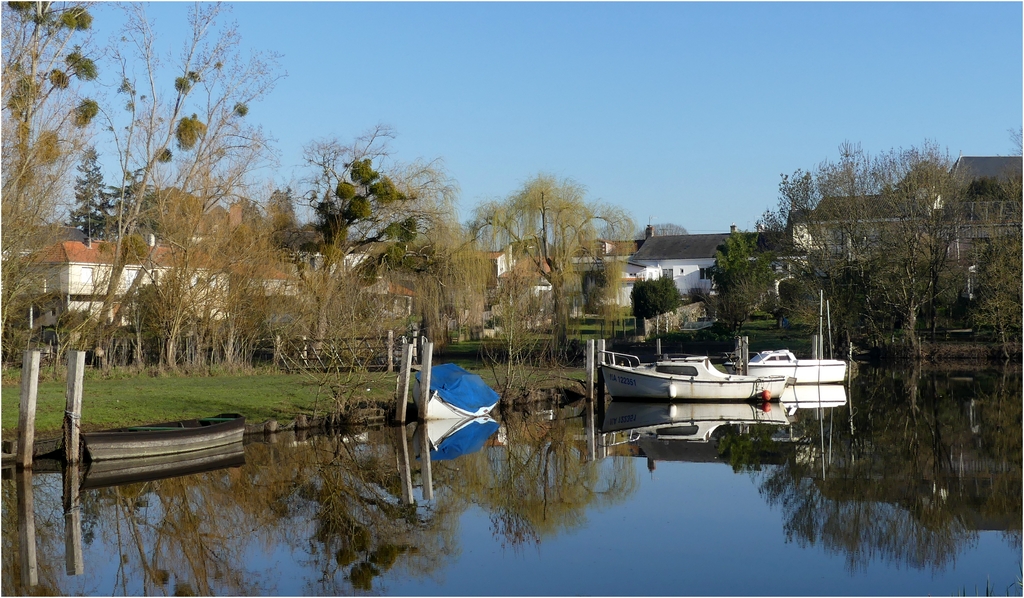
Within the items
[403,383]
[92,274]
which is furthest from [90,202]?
[403,383]

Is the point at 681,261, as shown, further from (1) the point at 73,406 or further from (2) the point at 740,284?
(1) the point at 73,406

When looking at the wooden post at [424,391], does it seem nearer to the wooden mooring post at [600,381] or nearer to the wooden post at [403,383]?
the wooden post at [403,383]

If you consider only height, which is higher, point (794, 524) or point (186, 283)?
point (186, 283)

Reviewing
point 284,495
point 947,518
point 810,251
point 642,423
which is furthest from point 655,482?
point 810,251

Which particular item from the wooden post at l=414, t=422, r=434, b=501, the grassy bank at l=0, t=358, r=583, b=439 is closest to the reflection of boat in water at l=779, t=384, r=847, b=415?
the grassy bank at l=0, t=358, r=583, b=439

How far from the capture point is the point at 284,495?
633 inches

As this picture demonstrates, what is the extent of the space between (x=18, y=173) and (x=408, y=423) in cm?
1409

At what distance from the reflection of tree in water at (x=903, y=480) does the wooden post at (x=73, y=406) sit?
11948mm

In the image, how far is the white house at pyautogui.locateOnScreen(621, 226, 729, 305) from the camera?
285 feet

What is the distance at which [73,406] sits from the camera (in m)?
17.0

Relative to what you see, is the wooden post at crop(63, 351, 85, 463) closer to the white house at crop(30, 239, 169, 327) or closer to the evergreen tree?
the white house at crop(30, 239, 169, 327)

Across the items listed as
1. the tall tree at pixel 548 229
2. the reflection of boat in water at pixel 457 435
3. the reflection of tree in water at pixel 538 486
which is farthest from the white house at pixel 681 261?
the reflection of tree in water at pixel 538 486

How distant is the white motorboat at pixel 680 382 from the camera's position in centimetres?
3131

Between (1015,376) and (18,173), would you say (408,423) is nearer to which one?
(18,173)
